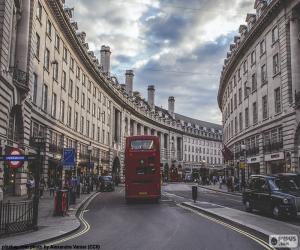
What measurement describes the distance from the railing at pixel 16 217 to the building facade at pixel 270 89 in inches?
1005

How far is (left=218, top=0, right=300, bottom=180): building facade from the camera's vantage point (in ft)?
114

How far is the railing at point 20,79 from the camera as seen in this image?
27.0 m

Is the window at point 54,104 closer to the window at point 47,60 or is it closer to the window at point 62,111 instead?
the window at point 62,111

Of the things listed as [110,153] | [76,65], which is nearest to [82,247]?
[76,65]

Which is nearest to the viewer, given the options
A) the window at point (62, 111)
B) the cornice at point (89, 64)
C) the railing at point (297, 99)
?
the railing at point (297, 99)

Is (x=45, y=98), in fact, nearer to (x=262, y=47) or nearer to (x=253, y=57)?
(x=262, y=47)

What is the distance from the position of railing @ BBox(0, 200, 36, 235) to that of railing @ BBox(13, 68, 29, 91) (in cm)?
1499

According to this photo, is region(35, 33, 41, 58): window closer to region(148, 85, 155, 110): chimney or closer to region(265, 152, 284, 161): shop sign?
region(265, 152, 284, 161): shop sign

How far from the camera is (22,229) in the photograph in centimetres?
1274

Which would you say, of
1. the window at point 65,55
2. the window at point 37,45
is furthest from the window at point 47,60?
the window at point 65,55

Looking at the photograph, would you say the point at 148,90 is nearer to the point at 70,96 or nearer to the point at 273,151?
the point at 70,96

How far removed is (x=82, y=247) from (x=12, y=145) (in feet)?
63.7

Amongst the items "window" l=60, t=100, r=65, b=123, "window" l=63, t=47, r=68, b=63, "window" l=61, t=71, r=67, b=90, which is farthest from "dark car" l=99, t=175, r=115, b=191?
"window" l=63, t=47, r=68, b=63

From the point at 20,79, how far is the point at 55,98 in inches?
546
